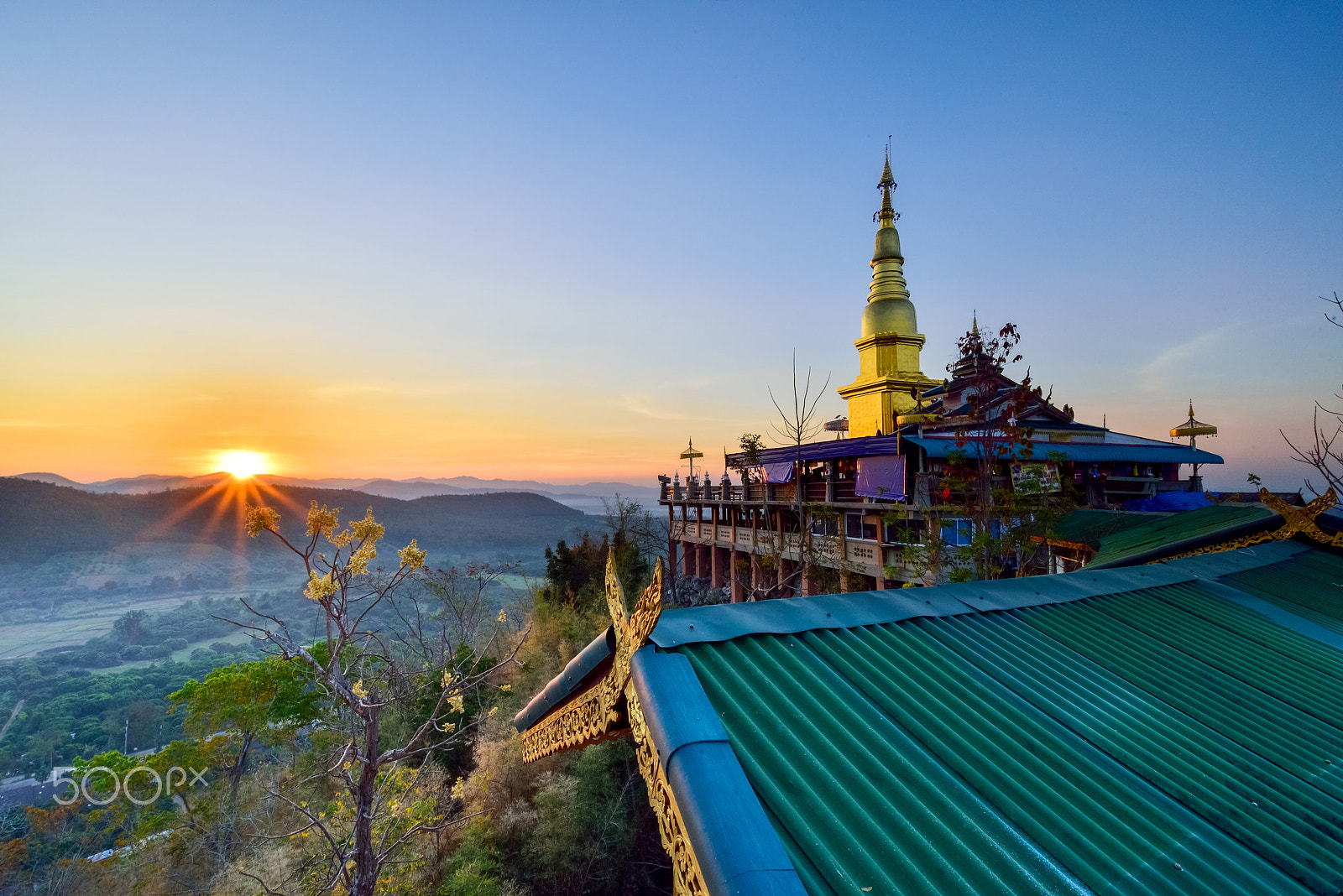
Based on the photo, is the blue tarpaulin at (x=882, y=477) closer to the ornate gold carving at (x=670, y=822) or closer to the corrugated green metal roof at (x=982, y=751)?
the corrugated green metal roof at (x=982, y=751)

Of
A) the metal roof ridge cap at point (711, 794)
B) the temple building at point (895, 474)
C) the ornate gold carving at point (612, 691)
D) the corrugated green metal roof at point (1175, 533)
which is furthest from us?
the temple building at point (895, 474)

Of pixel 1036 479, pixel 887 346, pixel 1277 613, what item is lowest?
pixel 1277 613

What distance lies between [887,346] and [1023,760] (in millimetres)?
22217

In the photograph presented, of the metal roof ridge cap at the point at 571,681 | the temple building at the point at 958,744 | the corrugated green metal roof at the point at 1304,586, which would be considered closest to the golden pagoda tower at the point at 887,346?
the corrugated green metal roof at the point at 1304,586

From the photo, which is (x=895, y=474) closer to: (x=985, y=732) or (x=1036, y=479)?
(x=1036, y=479)

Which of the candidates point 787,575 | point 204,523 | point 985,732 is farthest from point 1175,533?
point 204,523

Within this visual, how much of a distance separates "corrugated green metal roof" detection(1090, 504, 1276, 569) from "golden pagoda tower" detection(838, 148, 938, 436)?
1315 centimetres

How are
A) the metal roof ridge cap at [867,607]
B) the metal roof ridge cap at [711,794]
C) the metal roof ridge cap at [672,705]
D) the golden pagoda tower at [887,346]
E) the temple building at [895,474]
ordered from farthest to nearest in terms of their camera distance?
the golden pagoda tower at [887,346]
the temple building at [895,474]
the metal roof ridge cap at [867,607]
the metal roof ridge cap at [672,705]
the metal roof ridge cap at [711,794]

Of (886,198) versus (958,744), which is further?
(886,198)

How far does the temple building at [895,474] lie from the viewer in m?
11.0

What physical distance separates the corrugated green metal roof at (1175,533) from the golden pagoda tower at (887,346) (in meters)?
13.1

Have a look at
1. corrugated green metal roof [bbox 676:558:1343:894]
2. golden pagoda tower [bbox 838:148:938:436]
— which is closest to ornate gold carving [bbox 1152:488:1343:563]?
corrugated green metal roof [bbox 676:558:1343:894]

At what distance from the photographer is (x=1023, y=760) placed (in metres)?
2.45

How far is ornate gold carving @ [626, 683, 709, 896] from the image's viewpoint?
162cm
